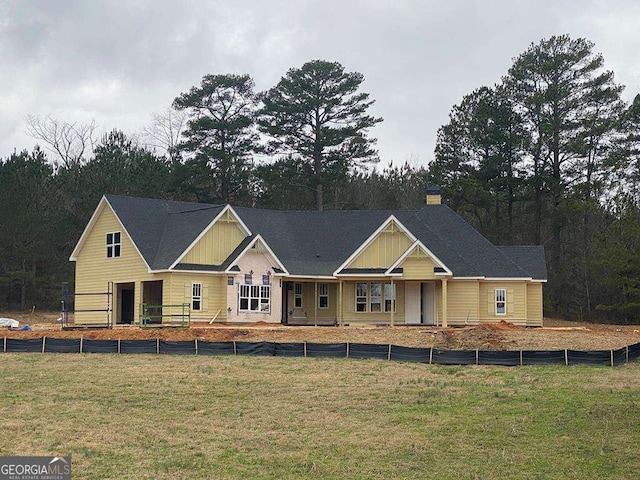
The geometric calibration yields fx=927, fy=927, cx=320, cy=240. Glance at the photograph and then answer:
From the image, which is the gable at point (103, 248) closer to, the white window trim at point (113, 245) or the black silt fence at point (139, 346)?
the white window trim at point (113, 245)

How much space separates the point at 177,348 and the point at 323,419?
1206 centimetres

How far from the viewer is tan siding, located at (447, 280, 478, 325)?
4466 cm

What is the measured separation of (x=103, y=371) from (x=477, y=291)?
2150 cm

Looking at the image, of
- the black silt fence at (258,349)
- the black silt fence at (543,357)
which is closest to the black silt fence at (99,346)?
the black silt fence at (258,349)

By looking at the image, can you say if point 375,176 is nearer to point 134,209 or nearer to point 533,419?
point 134,209

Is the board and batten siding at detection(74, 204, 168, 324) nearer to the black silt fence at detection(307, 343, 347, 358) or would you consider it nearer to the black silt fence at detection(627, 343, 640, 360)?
the black silt fence at detection(307, 343, 347, 358)

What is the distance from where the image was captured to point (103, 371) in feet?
95.0

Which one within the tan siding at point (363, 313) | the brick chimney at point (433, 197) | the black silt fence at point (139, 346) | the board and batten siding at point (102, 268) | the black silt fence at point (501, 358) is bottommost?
the black silt fence at point (501, 358)

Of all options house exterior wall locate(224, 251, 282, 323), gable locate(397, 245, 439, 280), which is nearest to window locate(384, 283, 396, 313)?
gable locate(397, 245, 439, 280)

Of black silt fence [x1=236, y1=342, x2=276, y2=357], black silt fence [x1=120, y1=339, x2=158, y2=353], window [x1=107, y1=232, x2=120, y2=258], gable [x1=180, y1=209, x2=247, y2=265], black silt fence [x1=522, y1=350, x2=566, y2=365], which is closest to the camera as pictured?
black silt fence [x1=522, y1=350, x2=566, y2=365]

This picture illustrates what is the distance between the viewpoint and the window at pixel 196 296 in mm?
42188

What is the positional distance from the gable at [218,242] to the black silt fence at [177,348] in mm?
9519

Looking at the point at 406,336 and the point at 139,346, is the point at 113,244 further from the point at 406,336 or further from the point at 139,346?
the point at 406,336

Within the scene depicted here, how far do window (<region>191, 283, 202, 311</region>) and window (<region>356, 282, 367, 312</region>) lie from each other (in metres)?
7.91
